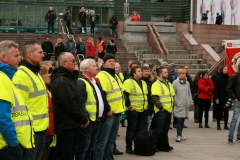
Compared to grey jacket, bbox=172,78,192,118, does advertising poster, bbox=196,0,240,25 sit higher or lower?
higher

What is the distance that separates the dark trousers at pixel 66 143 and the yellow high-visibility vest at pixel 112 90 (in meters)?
2.08

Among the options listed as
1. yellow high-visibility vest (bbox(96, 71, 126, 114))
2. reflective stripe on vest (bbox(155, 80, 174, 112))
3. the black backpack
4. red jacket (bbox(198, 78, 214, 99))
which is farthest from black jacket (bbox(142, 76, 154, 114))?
red jacket (bbox(198, 78, 214, 99))

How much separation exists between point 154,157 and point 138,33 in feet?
76.9

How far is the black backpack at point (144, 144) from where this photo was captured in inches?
441

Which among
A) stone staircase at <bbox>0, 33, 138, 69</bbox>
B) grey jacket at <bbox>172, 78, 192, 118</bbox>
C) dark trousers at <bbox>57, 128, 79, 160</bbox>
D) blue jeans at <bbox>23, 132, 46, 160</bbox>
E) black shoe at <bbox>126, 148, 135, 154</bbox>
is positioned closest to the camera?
blue jeans at <bbox>23, 132, 46, 160</bbox>

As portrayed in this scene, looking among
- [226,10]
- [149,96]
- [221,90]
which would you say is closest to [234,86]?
[149,96]

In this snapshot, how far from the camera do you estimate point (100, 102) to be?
28.4ft

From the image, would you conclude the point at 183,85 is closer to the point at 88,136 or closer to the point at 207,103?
the point at 207,103

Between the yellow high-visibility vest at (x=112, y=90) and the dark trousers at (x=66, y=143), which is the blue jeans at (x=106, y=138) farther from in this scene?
the dark trousers at (x=66, y=143)

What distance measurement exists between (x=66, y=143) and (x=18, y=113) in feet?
6.28

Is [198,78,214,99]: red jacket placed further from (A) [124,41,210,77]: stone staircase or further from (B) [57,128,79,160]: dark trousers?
(A) [124,41,210,77]: stone staircase

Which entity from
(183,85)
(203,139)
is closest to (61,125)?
(183,85)

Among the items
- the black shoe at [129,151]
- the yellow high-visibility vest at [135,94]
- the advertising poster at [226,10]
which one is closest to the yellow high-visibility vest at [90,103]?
the yellow high-visibility vest at [135,94]

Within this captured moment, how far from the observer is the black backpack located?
1121 centimetres
